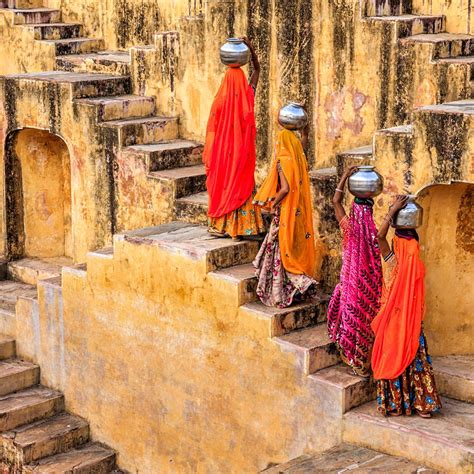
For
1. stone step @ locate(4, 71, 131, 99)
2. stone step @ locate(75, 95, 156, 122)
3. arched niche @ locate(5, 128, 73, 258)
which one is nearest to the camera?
stone step @ locate(75, 95, 156, 122)

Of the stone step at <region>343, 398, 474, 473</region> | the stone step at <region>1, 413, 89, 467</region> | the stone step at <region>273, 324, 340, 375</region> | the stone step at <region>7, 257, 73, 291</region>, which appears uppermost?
the stone step at <region>273, 324, 340, 375</region>

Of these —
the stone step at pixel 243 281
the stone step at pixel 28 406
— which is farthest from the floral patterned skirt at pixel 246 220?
the stone step at pixel 28 406

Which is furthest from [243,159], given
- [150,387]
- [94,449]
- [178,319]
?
[94,449]

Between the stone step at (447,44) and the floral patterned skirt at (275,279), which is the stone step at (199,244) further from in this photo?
the stone step at (447,44)

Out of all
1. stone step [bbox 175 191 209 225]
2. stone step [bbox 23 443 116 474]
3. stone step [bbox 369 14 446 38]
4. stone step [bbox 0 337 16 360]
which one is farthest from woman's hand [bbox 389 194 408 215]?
stone step [bbox 0 337 16 360]

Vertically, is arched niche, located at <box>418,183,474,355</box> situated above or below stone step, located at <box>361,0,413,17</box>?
below

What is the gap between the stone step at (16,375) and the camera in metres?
12.0

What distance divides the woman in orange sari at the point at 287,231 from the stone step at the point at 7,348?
315 centimetres

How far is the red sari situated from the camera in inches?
415

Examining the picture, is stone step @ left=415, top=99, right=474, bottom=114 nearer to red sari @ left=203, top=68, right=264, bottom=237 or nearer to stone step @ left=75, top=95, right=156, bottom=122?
red sari @ left=203, top=68, right=264, bottom=237

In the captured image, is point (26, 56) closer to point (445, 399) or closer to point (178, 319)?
point (178, 319)

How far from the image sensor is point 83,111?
1238cm

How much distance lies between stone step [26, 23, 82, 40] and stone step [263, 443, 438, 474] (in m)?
6.06

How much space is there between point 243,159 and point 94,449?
113 inches
